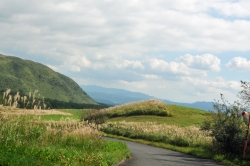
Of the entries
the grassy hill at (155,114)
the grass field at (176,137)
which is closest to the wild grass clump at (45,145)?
the grass field at (176,137)

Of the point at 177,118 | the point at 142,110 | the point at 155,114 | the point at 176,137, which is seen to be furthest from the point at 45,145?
the point at 142,110

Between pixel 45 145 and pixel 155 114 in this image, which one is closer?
pixel 45 145

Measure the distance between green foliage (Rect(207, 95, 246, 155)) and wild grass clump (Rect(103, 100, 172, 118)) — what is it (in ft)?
96.2

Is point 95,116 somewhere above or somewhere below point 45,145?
above

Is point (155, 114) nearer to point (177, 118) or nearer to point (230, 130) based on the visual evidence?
point (177, 118)

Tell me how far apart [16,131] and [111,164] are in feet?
15.1

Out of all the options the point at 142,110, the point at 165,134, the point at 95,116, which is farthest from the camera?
the point at 142,110

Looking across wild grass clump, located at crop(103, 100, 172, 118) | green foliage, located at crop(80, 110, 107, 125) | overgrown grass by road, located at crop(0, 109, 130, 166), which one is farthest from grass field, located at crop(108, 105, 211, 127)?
overgrown grass by road, located at crop(0, 109, 130, 166)

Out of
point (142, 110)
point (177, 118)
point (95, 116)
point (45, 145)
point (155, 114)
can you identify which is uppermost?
point (142, 110)

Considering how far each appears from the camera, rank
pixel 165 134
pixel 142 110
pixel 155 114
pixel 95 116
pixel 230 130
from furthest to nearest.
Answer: pixel 142 110, pixel 155 114, pixel 95 116, pixel 165 134, pixel 230 130

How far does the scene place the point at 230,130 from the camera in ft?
75.5

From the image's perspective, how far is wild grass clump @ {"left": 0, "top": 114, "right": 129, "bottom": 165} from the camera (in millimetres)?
12185

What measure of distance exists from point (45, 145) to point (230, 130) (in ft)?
44.8

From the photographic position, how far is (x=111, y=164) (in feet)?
49.9
